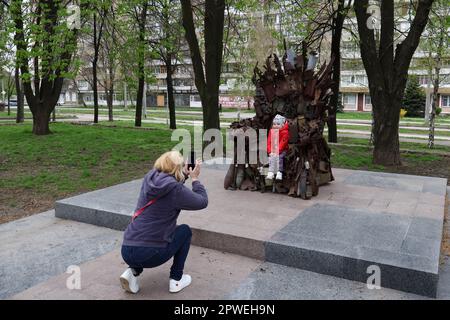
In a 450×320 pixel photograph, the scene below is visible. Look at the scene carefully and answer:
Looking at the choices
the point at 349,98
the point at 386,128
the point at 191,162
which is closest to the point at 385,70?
the point at 386,128

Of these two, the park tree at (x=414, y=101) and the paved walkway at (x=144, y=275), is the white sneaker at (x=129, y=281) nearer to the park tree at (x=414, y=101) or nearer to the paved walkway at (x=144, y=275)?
the paved walkway at (x=144, y=275)

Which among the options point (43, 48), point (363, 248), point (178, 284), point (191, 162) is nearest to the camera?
point (178, 284)

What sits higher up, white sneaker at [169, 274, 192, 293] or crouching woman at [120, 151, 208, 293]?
crouching woman at [120, 151, 208, 293]

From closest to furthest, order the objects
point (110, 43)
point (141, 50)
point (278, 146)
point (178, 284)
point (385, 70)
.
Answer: point (178, 284) → point (278, 146) → point (385, 70) → point (141, 50) → point (110, 43)

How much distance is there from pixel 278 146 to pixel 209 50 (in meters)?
5.99

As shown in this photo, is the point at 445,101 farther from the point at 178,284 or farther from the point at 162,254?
the point at 162,254

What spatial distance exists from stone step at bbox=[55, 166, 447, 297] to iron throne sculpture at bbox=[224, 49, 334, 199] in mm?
242

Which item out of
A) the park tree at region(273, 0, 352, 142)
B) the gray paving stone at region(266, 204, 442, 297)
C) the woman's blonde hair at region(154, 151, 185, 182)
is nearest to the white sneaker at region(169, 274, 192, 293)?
the woman's blonde hair at region(154, 151, 185, 182)

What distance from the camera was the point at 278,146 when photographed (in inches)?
285

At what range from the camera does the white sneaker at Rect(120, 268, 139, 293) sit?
13.3 ft

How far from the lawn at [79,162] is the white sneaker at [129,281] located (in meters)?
3.74

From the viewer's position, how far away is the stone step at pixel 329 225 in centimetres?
450

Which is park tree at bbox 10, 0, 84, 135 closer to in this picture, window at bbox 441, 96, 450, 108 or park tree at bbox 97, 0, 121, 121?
park tree at bbox 97, 0, 121, 121
